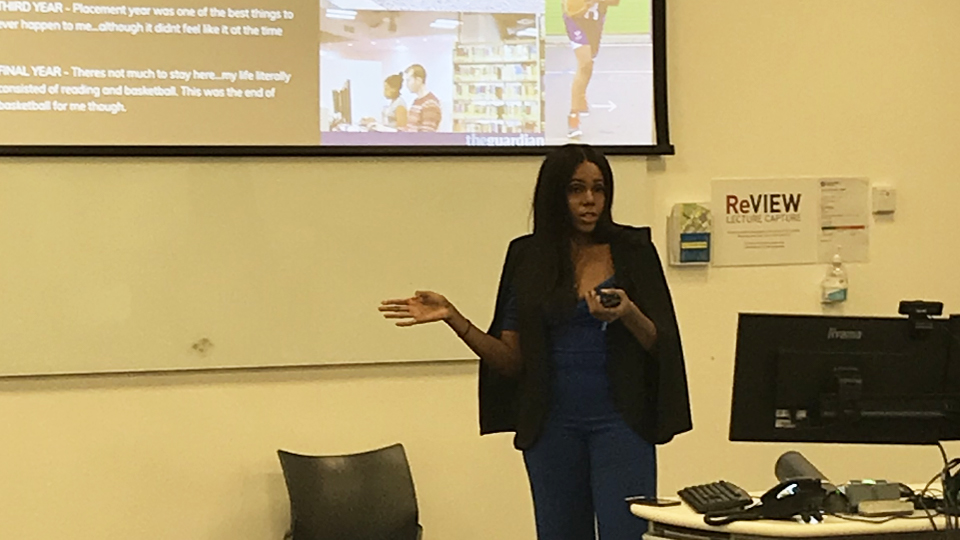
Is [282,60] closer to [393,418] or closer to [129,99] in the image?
[129,99]

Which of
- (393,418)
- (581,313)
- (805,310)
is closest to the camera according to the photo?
(581,313)

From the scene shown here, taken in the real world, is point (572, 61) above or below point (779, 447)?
above

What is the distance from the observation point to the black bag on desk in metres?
1.93

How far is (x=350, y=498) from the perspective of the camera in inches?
128

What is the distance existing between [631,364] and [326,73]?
155 cm

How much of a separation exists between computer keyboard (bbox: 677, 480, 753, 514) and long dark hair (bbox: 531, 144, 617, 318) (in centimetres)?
59

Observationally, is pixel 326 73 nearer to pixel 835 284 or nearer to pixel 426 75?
pixel 426 75

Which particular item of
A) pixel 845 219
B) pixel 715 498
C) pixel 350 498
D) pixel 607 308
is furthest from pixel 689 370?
pixel 715 498

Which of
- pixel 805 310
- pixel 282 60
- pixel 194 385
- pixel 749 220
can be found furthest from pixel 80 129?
pixel 805 310

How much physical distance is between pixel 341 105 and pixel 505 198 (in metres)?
0.63

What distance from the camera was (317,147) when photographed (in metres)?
3.37

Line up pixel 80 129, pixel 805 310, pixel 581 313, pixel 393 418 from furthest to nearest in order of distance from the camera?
pixel 805 310 < pixel 393 418 < pixel 80 129 < pixel 581 313

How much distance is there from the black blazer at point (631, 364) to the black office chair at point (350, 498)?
0.91 meters

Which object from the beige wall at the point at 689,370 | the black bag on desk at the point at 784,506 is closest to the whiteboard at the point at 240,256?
the beige wall at the point at 689,370
